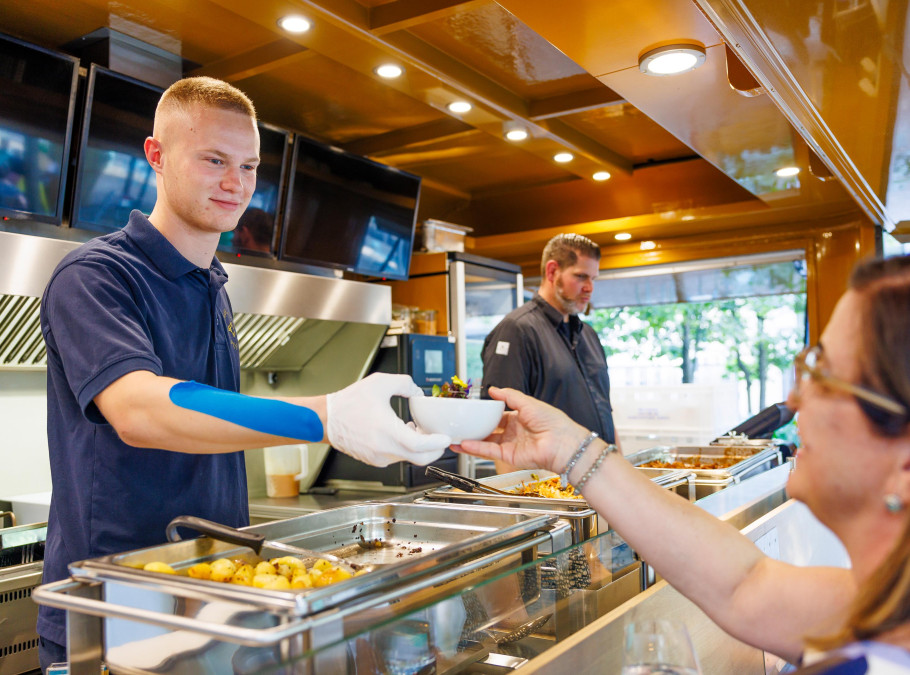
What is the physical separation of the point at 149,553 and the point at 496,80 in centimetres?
316

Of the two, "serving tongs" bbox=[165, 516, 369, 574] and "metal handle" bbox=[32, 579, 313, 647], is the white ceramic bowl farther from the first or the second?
"metal handle" bbox=[32, 579, 313, 647]

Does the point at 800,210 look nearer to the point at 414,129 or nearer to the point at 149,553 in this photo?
the point at 414,129

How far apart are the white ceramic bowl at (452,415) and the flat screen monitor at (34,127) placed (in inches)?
80.5

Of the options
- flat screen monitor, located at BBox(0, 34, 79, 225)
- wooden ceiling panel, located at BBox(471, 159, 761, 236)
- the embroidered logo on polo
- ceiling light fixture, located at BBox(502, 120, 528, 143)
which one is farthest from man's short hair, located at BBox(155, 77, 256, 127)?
wooden ceiling panel, located at BBox(471, 159, 761, 236)

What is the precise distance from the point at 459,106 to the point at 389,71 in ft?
1.70

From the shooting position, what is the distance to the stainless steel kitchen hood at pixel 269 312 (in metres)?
2.59

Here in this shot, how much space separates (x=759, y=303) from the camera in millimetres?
5902

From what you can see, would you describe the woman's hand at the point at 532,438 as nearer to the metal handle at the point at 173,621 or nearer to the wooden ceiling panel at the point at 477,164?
the metal handle at the point at 173,621

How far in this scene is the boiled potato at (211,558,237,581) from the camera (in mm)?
1018

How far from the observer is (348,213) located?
13.3ft

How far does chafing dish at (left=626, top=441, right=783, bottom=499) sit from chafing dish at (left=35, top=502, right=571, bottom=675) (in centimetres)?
135

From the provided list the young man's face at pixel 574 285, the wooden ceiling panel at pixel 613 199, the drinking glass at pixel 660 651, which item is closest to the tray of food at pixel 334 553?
the drinking glass at pixel 660 651

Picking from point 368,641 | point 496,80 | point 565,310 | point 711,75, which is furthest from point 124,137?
point 368,641

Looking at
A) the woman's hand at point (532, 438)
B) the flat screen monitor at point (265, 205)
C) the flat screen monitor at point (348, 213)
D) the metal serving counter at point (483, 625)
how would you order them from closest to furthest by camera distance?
the metal serving counter at point (483, 625) < the woman's hand at point (532, 438) < the flat screen monitor at point (265, 205) < the flat screen monitor at point (348, 213)
